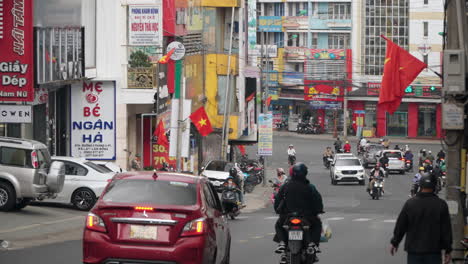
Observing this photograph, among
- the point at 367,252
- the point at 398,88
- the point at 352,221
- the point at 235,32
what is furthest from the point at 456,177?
the point at 235,32

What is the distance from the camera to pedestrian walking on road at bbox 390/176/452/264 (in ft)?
35.6

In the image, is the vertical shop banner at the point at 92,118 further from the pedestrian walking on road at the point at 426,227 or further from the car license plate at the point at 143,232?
the pedestrian walking on road at the point at 426,227

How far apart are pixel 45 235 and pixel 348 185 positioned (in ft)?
110

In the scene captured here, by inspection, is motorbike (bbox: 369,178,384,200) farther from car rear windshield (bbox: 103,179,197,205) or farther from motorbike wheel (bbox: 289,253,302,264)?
car rear windshield (bbox: 103,179,197,205)

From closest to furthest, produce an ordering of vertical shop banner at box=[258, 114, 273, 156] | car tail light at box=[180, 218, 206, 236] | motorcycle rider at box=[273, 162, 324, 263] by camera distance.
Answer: car tail light at box=[180, 218, 206, 236] < motorcycle rider at box=[273, 162, 324, 263] < vertical shop banner at box=[258, 114, 273, 156]

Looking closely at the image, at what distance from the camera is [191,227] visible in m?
12.0

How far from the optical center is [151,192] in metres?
12.4

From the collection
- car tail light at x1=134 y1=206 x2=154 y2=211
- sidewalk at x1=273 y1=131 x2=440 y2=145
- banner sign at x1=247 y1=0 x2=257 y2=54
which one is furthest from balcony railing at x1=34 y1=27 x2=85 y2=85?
sidewalk at x1=273 y1=131 x2=440 y2=145

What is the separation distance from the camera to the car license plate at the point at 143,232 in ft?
38.9

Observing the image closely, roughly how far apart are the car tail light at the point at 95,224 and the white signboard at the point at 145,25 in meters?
24.3

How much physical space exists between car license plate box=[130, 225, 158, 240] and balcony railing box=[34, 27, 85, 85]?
19949mm

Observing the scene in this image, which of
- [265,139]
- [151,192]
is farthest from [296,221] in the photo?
[265,139]

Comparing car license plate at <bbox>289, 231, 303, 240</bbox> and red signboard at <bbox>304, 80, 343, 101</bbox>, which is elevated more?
red signboard at <bbox>304, 80, 343, 101</bbox>

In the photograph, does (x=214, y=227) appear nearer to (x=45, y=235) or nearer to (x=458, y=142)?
(x=458, y=142)
